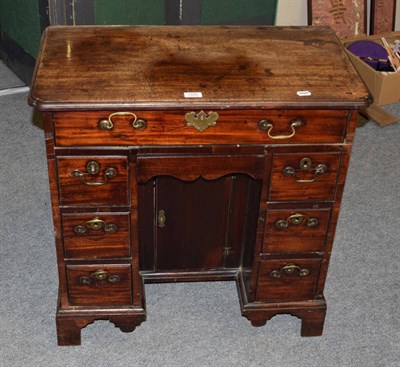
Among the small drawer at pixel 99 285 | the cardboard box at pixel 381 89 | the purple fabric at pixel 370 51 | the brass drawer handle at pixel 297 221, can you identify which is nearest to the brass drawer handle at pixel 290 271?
the brass drawer handle at pixel 297 221

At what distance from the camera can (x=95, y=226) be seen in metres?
2.53

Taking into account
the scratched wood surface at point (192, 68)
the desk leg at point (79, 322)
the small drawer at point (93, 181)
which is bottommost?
the desk leg at point (79, 322)

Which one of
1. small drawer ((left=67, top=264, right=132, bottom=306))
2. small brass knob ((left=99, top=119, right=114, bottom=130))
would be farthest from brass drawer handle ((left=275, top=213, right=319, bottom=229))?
small brass knob ((left=99, top=119, right=114, bottom=130))

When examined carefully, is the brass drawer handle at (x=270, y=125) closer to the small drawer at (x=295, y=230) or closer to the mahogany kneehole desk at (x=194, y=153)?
the mahogany kneehole desk at (x=194, y=153)

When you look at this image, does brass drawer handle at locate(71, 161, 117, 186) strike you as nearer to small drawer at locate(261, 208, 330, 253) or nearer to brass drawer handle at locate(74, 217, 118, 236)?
brass drawer handle at locate(74, 217, 118, 236)

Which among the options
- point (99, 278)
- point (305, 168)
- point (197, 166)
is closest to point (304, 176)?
point (305, 168)

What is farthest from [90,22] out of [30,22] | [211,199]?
[211,199]

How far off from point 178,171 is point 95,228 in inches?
13.9

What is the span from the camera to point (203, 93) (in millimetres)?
2291

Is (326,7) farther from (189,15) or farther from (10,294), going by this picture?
(10,294)

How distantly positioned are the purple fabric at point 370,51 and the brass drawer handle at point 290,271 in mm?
2072

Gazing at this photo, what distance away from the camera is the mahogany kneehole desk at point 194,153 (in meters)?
2.30

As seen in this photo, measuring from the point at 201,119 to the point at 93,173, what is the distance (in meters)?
0.38

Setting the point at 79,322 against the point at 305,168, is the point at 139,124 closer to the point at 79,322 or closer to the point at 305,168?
the point at 305,168
